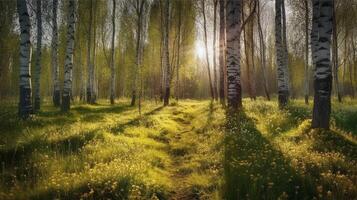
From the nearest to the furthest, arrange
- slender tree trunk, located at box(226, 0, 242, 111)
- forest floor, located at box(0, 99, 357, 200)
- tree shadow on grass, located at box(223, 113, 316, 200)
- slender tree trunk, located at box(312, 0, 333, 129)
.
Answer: tree shadow on grass, located at box(223, 113, 316, 200), forest floor, located at box(0, 99, 357, 200), slender tree trunk, located at box(312, 0, 333, 129), slender tree trunk, located at box(226, 0, 242, 111)

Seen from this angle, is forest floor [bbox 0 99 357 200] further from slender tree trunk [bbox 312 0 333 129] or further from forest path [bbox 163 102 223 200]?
slender tree trunk [bbox 312 0 333 129]

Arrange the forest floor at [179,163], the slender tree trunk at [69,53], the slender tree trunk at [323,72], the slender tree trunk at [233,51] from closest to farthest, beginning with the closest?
the forest floor at [179,163], the slender tree trunk at [323,72], the slender tree trunk at [233,51], the slender tree trunk at [69,53]

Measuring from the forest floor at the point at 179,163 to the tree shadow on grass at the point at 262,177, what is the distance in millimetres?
18

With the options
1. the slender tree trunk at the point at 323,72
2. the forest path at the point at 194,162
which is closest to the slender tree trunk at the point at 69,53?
the forest path at the point at 194,162

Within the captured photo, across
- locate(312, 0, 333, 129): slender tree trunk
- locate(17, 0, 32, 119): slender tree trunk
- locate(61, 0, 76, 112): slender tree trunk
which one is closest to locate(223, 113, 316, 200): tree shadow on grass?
locate(312, 0, 333, 129): slender tree trunk

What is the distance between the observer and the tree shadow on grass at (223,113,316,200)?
5.50m

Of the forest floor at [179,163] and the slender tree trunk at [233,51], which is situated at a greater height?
the slender tree trunk at [233,51]

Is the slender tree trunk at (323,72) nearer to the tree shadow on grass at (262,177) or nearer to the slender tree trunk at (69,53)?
the tree shadow on grass at (262,177)

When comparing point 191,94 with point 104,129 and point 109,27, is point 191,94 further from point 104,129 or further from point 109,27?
point 104,129

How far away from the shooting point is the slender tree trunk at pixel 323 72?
967 cm

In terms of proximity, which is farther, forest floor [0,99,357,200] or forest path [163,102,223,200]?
forest path [163,102,223,200]

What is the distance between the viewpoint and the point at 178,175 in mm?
7609

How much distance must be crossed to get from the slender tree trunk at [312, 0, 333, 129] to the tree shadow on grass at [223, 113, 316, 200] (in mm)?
2412

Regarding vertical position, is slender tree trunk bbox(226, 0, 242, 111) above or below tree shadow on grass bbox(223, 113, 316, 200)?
above
